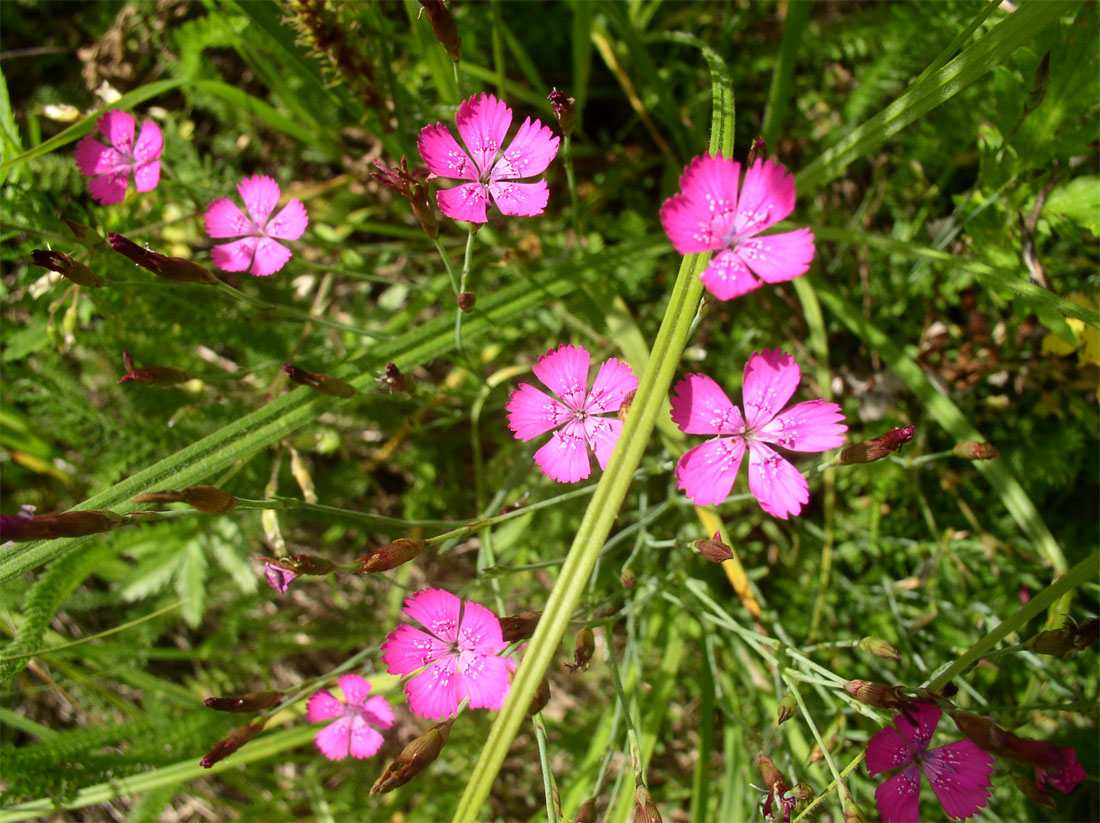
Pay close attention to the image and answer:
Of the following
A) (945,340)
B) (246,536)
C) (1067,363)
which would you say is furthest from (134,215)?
(1067,363)

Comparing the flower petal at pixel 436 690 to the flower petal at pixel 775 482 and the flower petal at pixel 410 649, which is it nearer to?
the flower petal at pixel 410 649

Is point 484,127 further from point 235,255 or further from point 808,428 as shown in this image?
point 808,428

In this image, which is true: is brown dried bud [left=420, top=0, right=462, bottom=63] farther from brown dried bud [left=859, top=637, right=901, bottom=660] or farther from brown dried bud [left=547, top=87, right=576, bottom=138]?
brown dried bud [left=859, top=637, right=901, bottom=660]

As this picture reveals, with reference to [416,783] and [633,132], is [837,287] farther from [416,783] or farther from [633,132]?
[416,783]

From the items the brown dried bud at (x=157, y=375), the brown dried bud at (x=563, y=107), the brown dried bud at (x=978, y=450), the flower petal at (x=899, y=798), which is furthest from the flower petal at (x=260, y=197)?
the flower petal at (x=899, y=798)

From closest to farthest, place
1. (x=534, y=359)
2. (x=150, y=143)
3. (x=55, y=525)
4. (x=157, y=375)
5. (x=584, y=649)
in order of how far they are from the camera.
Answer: (x=55, y=525) → (x=584, y=649) → (x=157, y=375) → (x=150, y=143) → (x=534, y=359)

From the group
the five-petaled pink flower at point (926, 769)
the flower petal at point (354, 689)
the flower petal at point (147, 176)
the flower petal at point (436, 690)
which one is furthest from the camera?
the flower petal at point (147, 176)

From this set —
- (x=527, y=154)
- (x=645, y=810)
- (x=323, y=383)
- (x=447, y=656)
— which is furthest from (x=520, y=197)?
(x=645, y=810)
